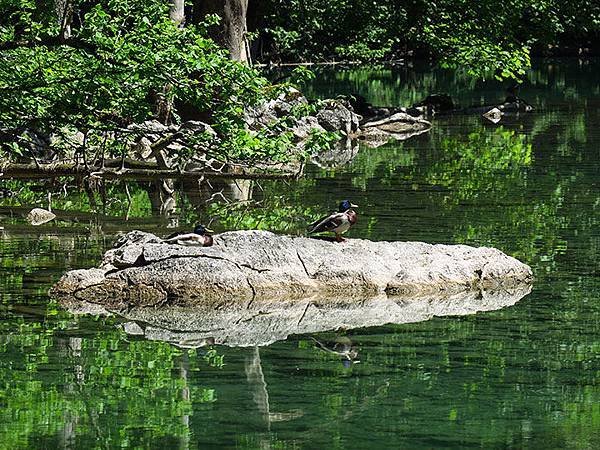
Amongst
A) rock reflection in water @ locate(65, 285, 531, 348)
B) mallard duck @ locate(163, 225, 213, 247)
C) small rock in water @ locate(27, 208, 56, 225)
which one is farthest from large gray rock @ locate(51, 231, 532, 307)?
small rock in water @ locate(27, 208, 56, 225)

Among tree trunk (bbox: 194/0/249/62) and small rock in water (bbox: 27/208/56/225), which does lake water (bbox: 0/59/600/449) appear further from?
tree trunk (bbox: 194/0/249/62)

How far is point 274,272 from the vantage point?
1355 cm

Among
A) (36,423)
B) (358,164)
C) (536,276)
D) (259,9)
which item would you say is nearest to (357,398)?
(36,423)

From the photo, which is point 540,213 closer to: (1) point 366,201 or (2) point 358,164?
(1) point 366,201

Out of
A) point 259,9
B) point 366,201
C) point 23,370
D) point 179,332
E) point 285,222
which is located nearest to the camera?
point 23,370

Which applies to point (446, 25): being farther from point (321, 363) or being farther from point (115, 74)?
point (321, 363)

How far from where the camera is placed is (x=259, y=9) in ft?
161

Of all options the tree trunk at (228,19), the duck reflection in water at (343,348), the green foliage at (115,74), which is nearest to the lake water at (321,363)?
the duck reflection in water at (343,348)

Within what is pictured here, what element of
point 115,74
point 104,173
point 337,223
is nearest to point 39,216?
point 104,173

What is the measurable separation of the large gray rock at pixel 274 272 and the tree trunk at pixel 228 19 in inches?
567

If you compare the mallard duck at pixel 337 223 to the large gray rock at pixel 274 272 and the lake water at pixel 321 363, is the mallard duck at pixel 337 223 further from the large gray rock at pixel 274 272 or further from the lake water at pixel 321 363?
the lake water at pixel 321 363

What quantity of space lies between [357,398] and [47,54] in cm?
625

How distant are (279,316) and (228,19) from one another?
16423mm

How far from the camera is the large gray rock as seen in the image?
13.3 metres
